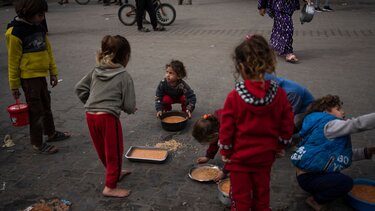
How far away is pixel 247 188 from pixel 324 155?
0.72 meters

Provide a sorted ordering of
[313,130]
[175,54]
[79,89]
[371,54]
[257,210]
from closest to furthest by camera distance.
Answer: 1. [257,210]
2. [313,130]
3. [79,89]
4. [371,54]
5. [175,54]

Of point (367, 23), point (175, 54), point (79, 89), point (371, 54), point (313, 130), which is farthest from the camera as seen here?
point (367, 23)

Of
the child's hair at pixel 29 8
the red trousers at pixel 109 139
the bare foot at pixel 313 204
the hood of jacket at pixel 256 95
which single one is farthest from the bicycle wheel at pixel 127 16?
the hood of jacket at pixel 256 95

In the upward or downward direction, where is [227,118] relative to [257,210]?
upward

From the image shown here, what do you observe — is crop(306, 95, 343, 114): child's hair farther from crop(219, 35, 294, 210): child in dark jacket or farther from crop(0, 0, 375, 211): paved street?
crop(0, 0, 375, 211): paved street

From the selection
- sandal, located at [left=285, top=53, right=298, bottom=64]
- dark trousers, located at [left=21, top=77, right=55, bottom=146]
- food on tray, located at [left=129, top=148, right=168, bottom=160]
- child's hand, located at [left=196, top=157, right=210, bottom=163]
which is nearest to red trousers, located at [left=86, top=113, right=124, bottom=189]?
food on tray, located at [left=129, top=148, right=168, bottom=160]

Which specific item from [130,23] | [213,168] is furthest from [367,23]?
[213,168]

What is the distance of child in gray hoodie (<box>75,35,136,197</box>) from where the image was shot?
113 inches

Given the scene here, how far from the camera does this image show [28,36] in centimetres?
347

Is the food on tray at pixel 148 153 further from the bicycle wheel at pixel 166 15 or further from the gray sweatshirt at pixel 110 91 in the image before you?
the bicycle wheel at pixel 166 15

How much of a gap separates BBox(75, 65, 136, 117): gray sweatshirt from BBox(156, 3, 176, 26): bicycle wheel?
8462 mm

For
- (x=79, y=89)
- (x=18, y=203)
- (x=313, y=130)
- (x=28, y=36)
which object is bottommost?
(x=18, y=203)

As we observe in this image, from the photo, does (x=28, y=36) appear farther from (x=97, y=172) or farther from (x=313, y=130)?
(x=313, y=130)

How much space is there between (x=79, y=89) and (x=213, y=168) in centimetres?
148
